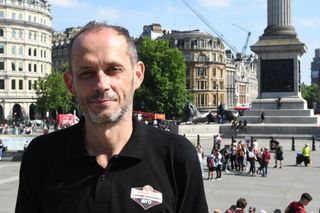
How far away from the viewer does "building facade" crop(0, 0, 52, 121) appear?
318ft

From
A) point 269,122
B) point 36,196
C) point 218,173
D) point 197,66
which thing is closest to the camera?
point 36,196

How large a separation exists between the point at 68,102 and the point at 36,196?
9354 centimetres

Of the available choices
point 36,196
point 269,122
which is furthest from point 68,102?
point 36,196

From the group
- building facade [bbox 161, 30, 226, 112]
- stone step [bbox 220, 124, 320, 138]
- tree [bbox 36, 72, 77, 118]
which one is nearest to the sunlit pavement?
stone step [bbox 220, 124, 320, 138]

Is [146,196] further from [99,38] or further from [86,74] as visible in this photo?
[99,38]

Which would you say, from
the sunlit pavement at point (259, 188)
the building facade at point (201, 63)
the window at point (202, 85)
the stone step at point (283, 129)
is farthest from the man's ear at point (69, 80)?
the window at point (202, 85)

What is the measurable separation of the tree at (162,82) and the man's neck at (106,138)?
74375 millimetres

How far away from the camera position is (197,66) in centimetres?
11700

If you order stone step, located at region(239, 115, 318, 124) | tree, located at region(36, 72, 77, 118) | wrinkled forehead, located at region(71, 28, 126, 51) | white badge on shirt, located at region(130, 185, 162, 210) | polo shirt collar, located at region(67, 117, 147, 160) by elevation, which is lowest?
stone step, located at region(239, 115, 318, 124)

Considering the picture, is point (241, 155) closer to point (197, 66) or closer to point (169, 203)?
point (169, 203)

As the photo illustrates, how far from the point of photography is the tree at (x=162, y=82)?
7869 centimetres

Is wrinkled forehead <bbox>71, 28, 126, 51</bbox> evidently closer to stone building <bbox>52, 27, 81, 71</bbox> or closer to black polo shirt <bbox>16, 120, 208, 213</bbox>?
black polo shirt <bbox>16, 120, 208, 213</bbox>

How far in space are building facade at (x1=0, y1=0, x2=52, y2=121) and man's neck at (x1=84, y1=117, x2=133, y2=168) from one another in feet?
317

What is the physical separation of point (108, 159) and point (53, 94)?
91.0m
